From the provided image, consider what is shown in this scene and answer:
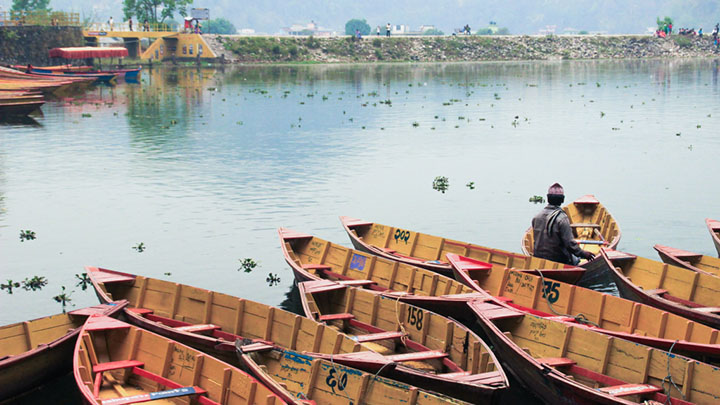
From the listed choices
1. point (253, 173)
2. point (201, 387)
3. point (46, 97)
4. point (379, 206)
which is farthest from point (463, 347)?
point (46, 97)

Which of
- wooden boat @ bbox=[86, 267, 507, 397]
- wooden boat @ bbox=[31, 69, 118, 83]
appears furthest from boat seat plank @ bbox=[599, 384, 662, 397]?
wooden boat @ bbox=[31, 69, 118, 83]

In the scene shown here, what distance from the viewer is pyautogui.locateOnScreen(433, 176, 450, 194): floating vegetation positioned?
3144 centimetres

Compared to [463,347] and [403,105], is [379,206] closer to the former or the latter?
[463,347]

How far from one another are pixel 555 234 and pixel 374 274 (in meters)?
4.33

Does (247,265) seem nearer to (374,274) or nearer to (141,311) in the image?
(374,274)

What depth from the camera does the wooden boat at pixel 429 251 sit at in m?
17.1

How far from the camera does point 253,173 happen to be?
1387 inches

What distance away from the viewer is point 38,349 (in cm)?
1319

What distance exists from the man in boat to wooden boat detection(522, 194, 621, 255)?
167 cm

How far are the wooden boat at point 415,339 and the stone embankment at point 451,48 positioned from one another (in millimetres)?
119851

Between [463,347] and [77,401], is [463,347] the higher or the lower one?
the higher one

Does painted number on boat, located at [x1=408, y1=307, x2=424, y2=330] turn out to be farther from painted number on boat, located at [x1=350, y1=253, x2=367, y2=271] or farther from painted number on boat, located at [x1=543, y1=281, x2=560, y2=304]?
painted number on boat, located at [x1=350, y1=253, x2=367, y2=271]

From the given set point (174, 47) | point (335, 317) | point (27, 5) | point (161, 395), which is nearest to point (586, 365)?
point (335, 317)

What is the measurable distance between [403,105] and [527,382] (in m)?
51.5
